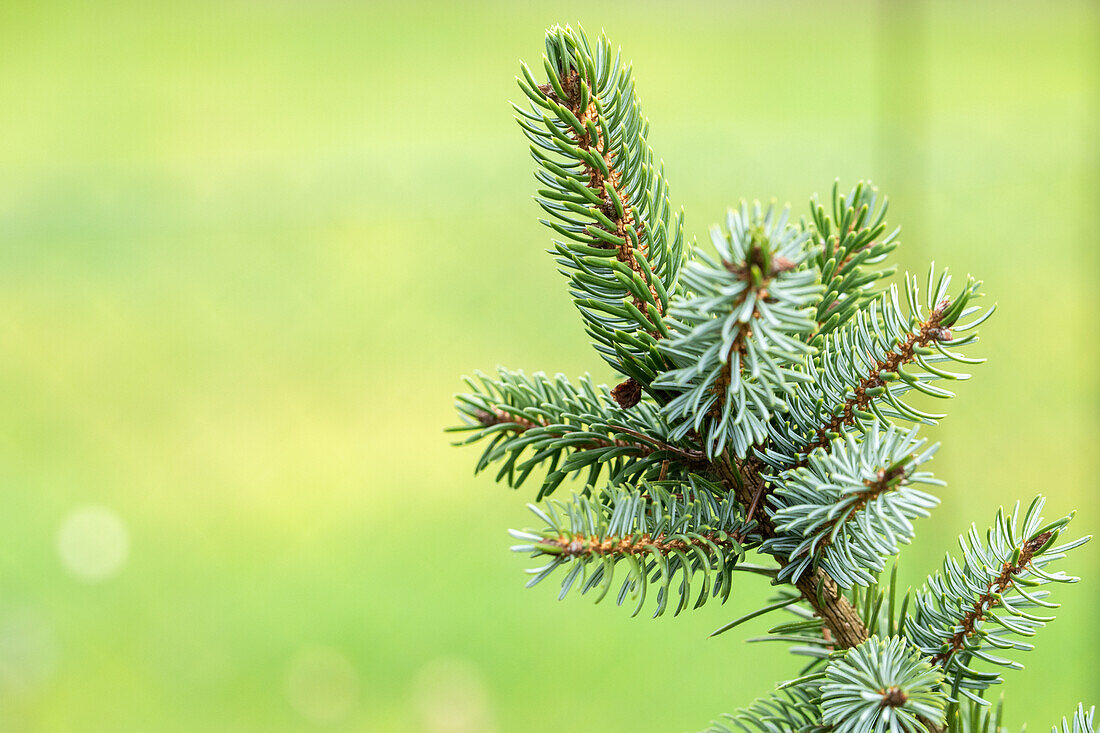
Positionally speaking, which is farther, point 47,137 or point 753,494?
point 47,137

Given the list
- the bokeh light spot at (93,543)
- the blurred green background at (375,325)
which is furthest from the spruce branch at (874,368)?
the bokeh light spot at (93,543)

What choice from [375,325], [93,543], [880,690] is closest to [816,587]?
[880,690]

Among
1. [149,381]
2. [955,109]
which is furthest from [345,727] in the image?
[955,109]

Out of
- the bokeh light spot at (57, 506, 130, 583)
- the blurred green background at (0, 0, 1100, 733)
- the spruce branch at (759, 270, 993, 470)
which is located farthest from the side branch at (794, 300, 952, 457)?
the bokeh light spot at (57, 506, 130, 583)

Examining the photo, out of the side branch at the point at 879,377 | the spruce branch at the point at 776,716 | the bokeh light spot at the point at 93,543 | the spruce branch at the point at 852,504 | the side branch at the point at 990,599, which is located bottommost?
the spruce branch at the point at 776,716

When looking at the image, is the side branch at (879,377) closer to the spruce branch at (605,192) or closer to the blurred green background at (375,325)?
the spruce branch at (605,192)

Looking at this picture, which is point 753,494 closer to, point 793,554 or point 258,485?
point 793,554
